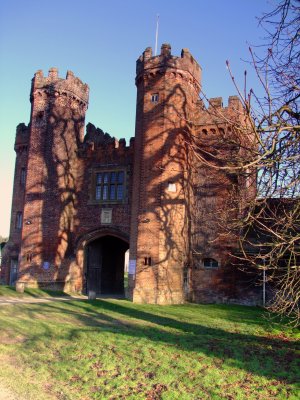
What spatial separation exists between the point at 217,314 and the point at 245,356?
6.43 metres

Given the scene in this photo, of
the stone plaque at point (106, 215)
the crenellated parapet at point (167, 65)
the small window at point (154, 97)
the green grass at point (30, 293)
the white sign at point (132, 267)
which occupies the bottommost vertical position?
the green grass at point (30, 293)

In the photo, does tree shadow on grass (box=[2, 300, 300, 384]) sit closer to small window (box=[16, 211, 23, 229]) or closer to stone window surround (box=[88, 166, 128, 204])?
stone window surround (box=[88, 166, 128, 204])

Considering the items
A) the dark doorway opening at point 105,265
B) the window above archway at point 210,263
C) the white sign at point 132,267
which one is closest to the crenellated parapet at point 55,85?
the dark doorway opening at point 105,265

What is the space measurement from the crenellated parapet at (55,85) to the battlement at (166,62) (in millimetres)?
4602

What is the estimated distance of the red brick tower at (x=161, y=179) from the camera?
18.1 m

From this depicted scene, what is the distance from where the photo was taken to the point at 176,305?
693 inches

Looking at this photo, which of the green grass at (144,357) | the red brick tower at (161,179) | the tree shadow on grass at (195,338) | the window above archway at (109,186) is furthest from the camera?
the window above archway at (109,186)

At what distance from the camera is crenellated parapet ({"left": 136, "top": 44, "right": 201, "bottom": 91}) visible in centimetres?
1969

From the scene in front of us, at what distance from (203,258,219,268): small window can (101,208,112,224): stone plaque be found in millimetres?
5276

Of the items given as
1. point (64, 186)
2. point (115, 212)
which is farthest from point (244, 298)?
point (64, 186)

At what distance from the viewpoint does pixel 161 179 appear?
1877 cm

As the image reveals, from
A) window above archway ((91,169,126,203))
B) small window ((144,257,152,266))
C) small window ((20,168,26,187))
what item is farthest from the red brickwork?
small window ((20,168,26,187))

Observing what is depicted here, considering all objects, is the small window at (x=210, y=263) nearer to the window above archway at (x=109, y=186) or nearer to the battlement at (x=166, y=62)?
the window above archway at (x=109, y=186)

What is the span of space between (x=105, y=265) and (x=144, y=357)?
16.0m
